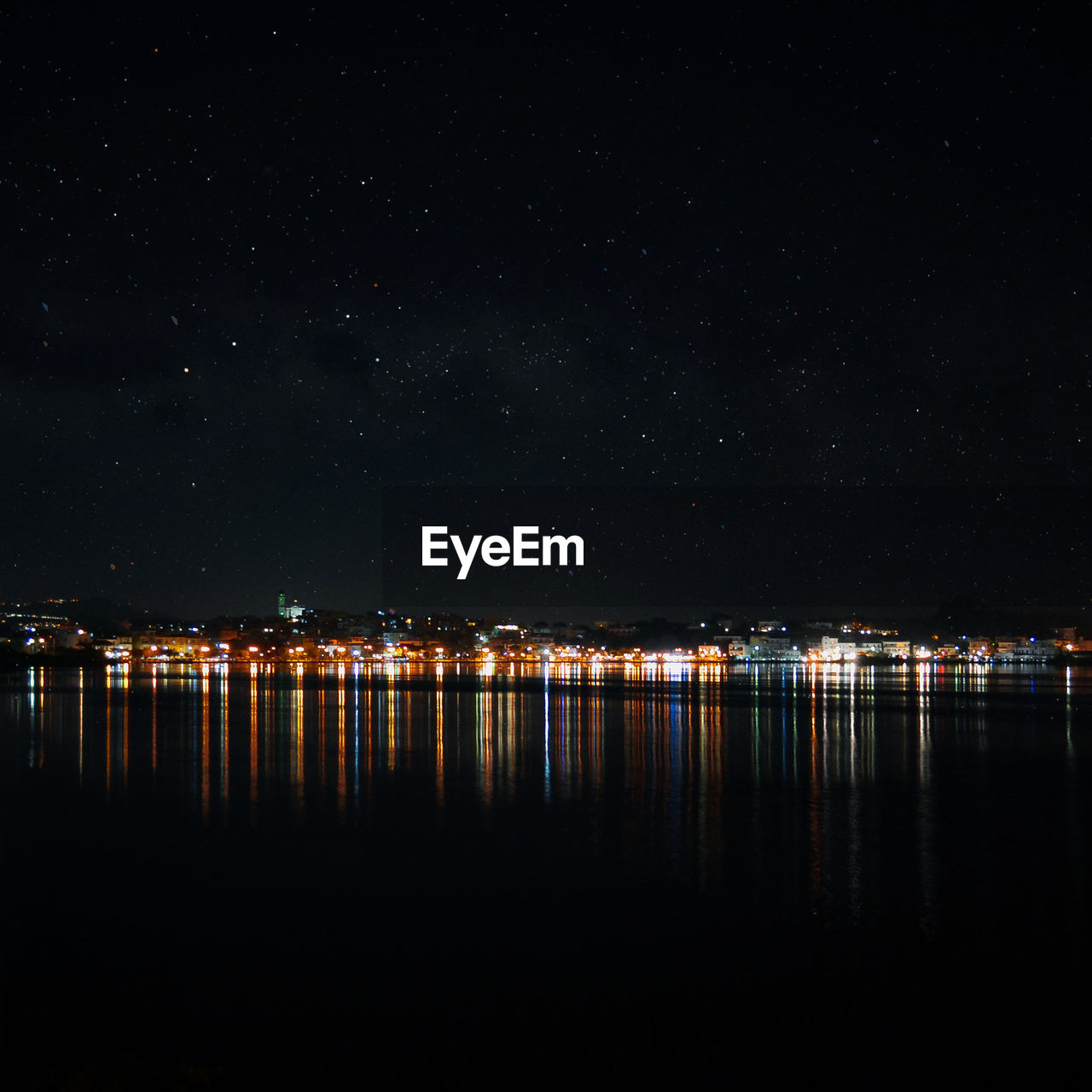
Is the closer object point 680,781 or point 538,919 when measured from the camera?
point 538,919

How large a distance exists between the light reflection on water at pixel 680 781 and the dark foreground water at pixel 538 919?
0.09 m

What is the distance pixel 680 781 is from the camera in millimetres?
15539

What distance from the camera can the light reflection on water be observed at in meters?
9.77

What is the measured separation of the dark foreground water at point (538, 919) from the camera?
18.8 feet

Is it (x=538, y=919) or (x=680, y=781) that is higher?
(x=538, y=919)

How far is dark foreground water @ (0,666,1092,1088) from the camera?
18.8ft

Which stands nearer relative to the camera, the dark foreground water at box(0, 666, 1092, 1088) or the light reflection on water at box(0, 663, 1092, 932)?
the dark foreground water at box(0, 666, 1092, 1088)

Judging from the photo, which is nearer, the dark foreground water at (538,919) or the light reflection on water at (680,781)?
the dark foreground water at (538,919)

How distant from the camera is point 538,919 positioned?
8.11 m

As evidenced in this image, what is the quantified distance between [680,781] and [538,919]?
7775mm

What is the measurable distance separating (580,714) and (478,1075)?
24.7m

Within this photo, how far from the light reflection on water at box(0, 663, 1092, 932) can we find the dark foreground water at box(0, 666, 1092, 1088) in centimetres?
9

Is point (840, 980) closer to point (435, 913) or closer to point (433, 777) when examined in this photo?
point (435, 913)

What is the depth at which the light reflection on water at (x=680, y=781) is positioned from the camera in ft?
32.1
